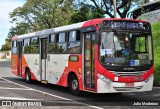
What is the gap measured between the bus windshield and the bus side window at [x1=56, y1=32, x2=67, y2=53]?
10.3 feet

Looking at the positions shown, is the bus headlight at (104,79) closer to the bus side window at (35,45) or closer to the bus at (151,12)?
the bus side window at (35,45)

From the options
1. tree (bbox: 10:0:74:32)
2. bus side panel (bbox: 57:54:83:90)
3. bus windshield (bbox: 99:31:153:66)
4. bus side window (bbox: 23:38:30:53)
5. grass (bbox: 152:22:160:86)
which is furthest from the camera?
tree (bbox: 10:0:74:32)

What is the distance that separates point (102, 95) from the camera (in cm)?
1465

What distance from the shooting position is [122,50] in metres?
12.4

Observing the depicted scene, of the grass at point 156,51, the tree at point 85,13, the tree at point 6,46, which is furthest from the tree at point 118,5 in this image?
the tree at point 6,46

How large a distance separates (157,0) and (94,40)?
2782 centimetres

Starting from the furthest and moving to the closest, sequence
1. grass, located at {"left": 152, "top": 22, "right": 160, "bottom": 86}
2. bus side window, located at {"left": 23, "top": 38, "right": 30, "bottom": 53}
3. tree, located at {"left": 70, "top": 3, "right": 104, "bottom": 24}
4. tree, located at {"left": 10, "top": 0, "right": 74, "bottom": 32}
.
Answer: tree, located at {"left": 10, "top": 0, "right": 74, "bottom": 32} → tree, located at {"left": 70, "top": 3, "right": 104, "bottom": 24} → bus side window, located at {"left": 23, "top": 38, "right": 30, "bottom": 53} → grass, located at {"left": 152, "top": 22, "right": 160, "bottom": 86}

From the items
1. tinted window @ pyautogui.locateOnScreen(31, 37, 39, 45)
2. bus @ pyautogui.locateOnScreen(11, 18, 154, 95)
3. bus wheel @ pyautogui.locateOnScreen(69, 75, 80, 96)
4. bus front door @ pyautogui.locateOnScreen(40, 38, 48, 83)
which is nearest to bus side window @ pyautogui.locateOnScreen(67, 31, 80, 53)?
bus @ pyautogui.locateOnScreen(11, 18, 154, 95)

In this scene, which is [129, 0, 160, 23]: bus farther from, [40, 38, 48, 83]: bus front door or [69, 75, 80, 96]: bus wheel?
[69, 75, 80, 96]: bus wheel

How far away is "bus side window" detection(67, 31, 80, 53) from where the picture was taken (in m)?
14.0

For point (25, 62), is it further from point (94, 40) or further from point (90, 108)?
point (90, 108)

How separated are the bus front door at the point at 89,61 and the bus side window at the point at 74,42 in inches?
24.3

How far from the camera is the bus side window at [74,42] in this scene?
553 inches

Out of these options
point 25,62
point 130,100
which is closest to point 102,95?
point 130,100
